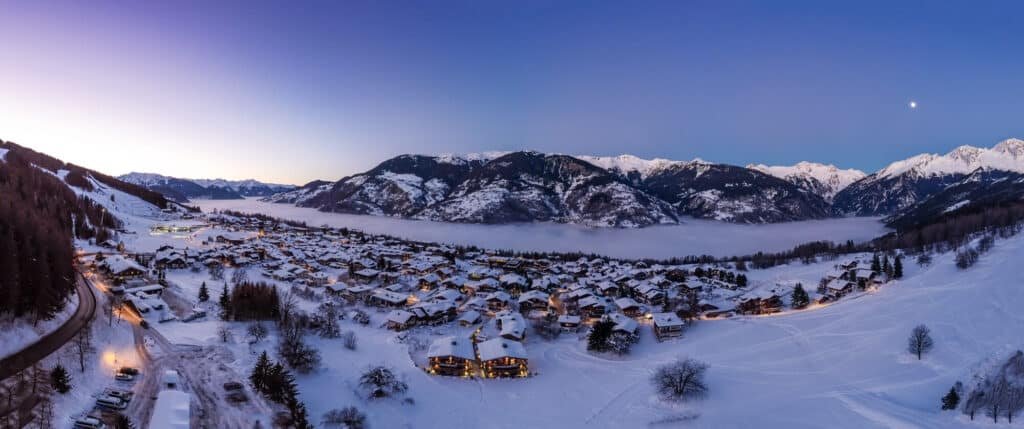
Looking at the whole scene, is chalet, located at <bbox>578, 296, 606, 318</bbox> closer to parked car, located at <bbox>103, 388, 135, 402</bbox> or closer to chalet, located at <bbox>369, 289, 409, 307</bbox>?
chalet, located at <bbox>369, 289, 409, 307</bbox>

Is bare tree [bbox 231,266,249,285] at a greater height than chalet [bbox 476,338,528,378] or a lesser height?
greater

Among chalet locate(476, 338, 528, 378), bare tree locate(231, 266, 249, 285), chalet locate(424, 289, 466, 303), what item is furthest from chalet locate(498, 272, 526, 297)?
bare tree locate(231, 266, 249, 285)

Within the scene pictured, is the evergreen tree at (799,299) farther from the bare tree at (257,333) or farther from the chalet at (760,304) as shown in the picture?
the bare tree at (257,333)

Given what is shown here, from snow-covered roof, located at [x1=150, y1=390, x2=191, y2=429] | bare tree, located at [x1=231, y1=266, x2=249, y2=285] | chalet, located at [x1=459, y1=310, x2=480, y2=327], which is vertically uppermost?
snow-covered roof, located at [x1=150, y1=390, x2=191, y2=429]

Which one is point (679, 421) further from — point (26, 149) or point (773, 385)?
point (26, 149)

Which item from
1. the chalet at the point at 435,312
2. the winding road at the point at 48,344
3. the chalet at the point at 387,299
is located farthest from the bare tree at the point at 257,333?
the chalet at the point at 387,299

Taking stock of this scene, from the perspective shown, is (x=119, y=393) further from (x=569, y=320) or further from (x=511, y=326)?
(x=569, y=320)

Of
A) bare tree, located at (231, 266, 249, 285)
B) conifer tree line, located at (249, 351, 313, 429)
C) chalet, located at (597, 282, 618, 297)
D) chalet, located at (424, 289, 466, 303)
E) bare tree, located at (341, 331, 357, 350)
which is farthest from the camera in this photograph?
chalet, located at (597, 282, 618, 297)
